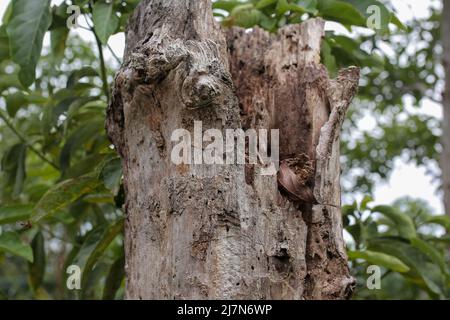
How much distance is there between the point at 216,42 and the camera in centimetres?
220

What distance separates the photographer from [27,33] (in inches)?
98.0

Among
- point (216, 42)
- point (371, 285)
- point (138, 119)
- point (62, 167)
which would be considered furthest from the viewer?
point (62, 167)

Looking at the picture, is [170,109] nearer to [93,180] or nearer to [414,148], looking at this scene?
[93,180]

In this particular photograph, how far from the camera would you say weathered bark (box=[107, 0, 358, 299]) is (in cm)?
184

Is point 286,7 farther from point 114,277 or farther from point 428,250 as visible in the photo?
point 114,277

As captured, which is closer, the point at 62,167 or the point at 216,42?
the point at 216,42

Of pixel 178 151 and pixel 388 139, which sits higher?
pixel 388 139

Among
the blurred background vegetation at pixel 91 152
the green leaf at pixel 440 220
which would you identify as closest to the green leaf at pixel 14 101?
the blurred background vegetation at pixel 91 152

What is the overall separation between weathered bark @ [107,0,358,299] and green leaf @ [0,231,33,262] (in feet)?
2.24

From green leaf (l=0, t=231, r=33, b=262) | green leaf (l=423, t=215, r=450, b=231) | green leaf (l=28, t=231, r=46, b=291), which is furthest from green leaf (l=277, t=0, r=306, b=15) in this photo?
green leaf (l=28, t=231, r=46, b=291)

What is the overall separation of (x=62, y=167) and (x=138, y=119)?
1097mm

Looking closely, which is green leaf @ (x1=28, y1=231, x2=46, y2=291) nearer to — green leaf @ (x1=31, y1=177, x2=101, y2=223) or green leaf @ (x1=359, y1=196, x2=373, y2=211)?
green leaf @ (x1=31, y1=177, x2=101, y2=223)
